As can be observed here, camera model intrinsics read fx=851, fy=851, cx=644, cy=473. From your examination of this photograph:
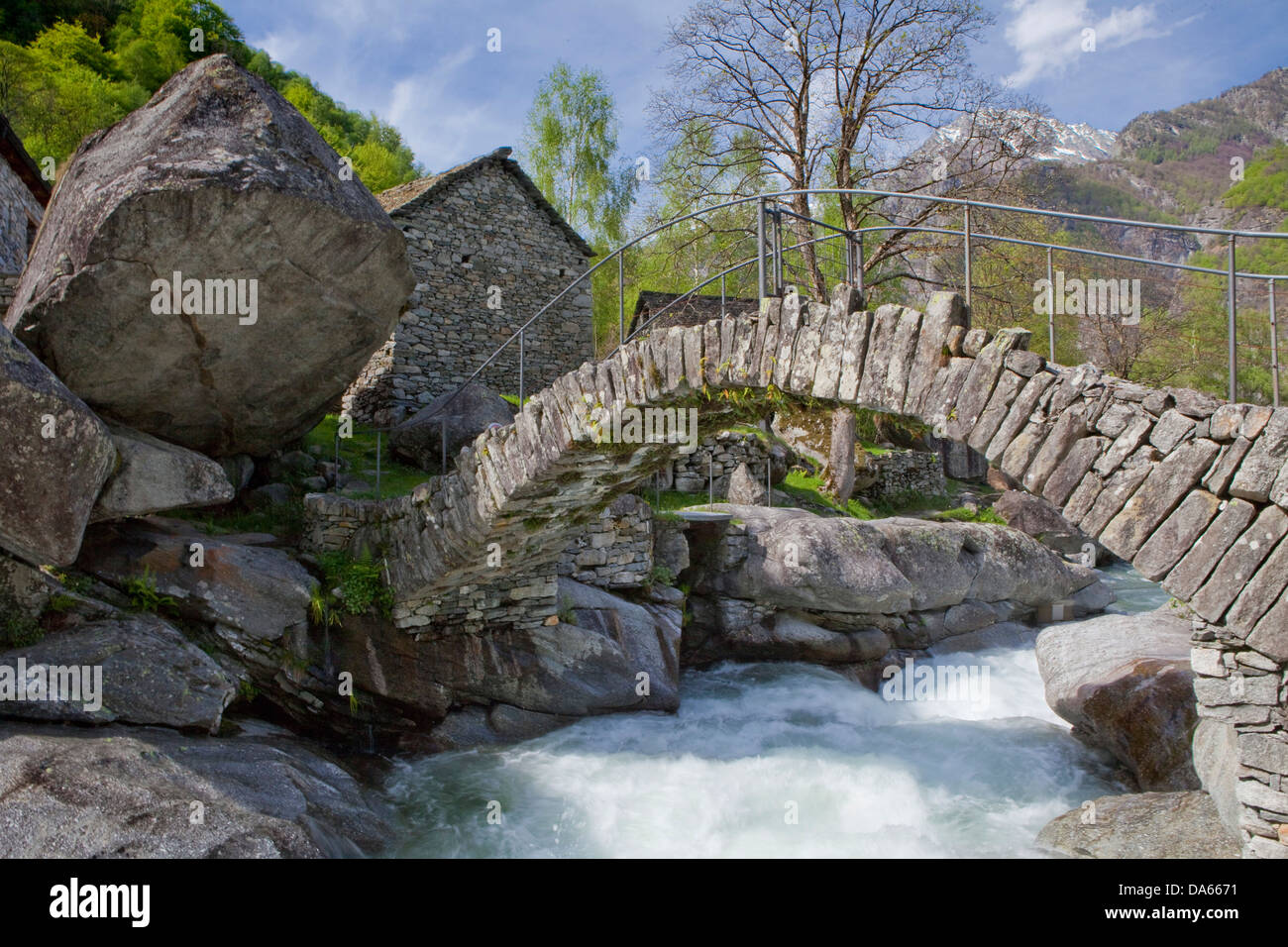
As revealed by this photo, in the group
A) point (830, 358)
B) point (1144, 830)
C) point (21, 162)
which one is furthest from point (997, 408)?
point (21, 162)

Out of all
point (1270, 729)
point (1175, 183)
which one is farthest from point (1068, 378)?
point (1175, 183)

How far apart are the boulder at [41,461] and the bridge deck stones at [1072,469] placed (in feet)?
21.4

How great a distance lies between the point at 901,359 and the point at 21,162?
14.7 m

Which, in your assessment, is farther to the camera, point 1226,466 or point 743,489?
point 743,489

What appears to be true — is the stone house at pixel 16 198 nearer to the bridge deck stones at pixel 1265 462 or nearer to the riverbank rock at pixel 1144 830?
the bridge deck stones at pixel 1265 462

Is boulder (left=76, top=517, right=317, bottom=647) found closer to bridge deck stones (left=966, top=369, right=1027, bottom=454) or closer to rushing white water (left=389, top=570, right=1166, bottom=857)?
rushing white water (left=389, top=570, right=1166, bottom=857)

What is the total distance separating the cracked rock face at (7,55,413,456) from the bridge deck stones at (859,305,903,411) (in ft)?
16.7

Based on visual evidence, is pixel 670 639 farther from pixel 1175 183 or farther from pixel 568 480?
pixel 1175 183

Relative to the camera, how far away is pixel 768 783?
8.09m

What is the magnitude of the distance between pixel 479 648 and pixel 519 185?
12068mm

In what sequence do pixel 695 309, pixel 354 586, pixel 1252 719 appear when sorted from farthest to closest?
1. pixel 695 309
2. pixel 354 586
3. pixel 1252 719

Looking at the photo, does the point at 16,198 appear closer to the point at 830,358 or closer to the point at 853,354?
the point at 830,358

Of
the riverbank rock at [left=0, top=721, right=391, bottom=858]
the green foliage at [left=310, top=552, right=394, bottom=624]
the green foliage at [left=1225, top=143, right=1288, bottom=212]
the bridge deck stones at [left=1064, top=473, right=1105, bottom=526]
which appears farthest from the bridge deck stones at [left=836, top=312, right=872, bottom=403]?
the green foliage at [left=1225, top=143, right=1288, bottom=212]

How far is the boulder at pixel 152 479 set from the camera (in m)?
7.23
